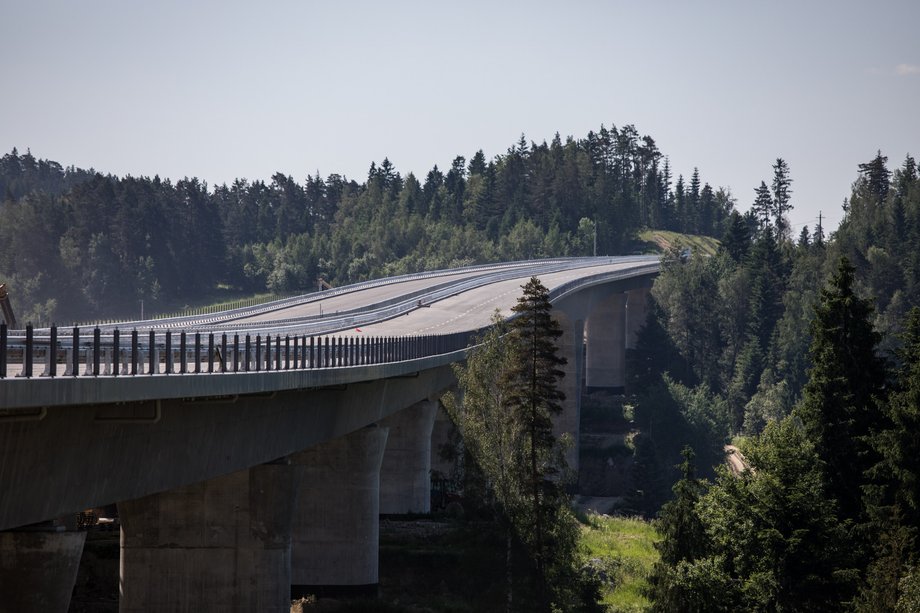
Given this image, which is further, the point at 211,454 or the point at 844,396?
the point at 844,396

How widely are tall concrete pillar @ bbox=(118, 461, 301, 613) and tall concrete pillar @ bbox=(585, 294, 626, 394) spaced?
10735cm

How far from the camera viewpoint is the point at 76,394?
1017 inches

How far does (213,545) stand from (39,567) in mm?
10300

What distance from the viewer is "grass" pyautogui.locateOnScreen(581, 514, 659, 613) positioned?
2514 inches

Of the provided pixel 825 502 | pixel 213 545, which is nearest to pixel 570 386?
pixel 825 502

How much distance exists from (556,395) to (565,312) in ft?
185

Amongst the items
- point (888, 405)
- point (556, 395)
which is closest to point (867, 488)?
point (888, 405)

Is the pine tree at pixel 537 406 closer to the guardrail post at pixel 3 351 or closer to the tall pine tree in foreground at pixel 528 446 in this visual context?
the tall pine tree in foreground at pixel 528 446

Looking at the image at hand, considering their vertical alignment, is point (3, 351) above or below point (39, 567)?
above

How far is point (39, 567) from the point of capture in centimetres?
3347

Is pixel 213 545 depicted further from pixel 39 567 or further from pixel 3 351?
pixel 3 351

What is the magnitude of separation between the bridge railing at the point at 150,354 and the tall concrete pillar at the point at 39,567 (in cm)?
386

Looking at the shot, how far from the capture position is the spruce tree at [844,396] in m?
54.9

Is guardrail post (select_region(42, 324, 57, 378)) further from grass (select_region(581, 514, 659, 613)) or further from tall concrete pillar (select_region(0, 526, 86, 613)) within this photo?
grass (select_region(581, 514, 659, 613))
